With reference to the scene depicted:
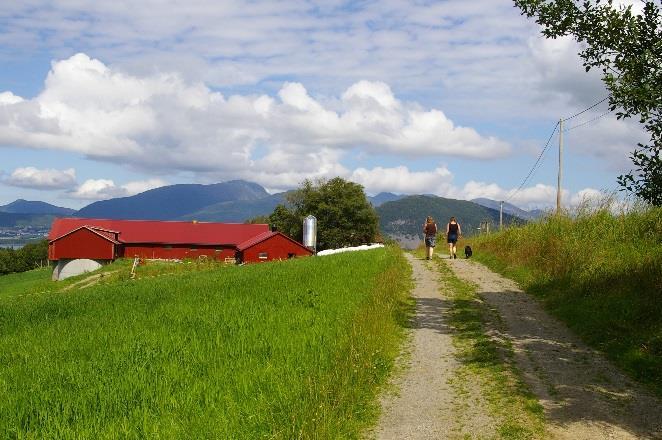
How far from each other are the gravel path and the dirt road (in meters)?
0.01

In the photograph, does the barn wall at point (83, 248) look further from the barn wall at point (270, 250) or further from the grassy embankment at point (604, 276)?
the grassy embankment at point (604, 276)

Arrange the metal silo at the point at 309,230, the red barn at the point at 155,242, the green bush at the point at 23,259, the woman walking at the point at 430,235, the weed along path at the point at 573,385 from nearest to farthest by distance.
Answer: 1. the weed along path at the point at 573,385
2. the woman walking at the point at 430,235
3. the metal silo at the point at 309,230
4. the red barn at the point at 155,242
5. the green bush at the point at 23,259

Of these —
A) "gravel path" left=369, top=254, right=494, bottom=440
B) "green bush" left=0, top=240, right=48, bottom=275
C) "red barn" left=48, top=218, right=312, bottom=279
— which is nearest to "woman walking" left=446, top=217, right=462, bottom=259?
"gravel path" left=369, top=254, right=494, bottom=440

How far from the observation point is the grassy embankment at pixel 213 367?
7016mm

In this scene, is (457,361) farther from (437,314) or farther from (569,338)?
(437,314)

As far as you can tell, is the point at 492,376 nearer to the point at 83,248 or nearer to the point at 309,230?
the point at 309,230

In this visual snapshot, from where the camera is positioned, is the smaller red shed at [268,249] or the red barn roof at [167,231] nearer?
the smaller red shed at [268,249]

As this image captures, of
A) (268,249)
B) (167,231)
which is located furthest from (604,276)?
(167,231)

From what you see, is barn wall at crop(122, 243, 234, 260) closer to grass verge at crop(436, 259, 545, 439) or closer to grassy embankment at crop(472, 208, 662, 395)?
grassy embankment at crop(472, 208, 662, 395)

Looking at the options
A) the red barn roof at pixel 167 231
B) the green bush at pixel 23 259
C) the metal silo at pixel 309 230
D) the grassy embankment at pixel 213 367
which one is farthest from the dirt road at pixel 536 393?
the green bush at pixel 23 259

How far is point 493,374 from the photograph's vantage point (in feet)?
29.3

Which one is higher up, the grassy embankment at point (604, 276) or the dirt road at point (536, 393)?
the grassy embankment at point (604, 276)

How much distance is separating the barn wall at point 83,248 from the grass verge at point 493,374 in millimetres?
67076

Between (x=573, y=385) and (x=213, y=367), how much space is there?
5810mm
